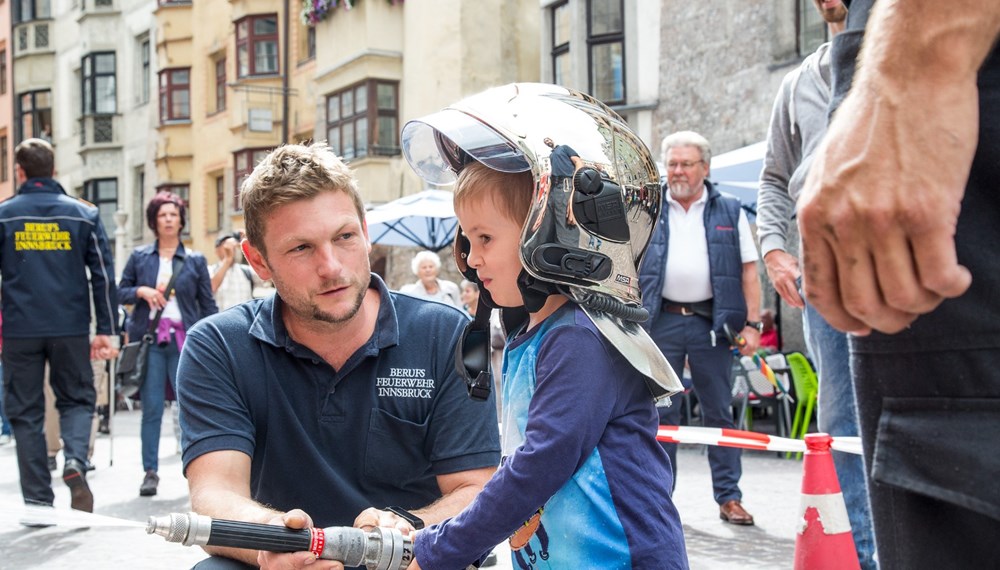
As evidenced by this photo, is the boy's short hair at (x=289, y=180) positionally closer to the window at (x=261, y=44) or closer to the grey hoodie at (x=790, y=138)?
the grey hoodie at (x=790, y=138)

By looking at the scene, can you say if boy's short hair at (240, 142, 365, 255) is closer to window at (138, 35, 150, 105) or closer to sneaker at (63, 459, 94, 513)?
sneaker at (63, 459, 94, 513)

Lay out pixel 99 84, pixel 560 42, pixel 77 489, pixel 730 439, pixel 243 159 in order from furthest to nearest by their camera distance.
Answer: pixel 99 84, pixel 243 159, pixel 560 42, pixel 77 489, pixel 730 439

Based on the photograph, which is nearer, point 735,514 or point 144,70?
point 735,514

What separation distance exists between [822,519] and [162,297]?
5.75 metres

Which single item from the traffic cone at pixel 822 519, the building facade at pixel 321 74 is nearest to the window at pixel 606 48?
the building facade at pixel 321 74

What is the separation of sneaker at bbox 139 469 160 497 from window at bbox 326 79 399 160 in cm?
1806

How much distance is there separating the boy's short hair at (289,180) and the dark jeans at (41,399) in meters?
4.16

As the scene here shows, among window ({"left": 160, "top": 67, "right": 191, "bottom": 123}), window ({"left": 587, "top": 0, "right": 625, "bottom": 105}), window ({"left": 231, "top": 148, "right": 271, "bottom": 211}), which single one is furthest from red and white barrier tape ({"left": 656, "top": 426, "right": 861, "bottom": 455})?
window ({"left": 160, "top": 67, "right": 191, "bottom": 123})

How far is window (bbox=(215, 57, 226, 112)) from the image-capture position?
1361 inches

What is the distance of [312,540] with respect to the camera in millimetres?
2488

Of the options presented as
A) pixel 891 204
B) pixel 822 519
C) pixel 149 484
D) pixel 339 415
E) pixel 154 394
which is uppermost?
pixel 891 204

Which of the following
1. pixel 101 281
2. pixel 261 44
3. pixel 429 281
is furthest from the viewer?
pixel 261 44

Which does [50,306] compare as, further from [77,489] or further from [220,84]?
[220,84]

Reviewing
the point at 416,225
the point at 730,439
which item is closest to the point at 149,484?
the point at 730,439
